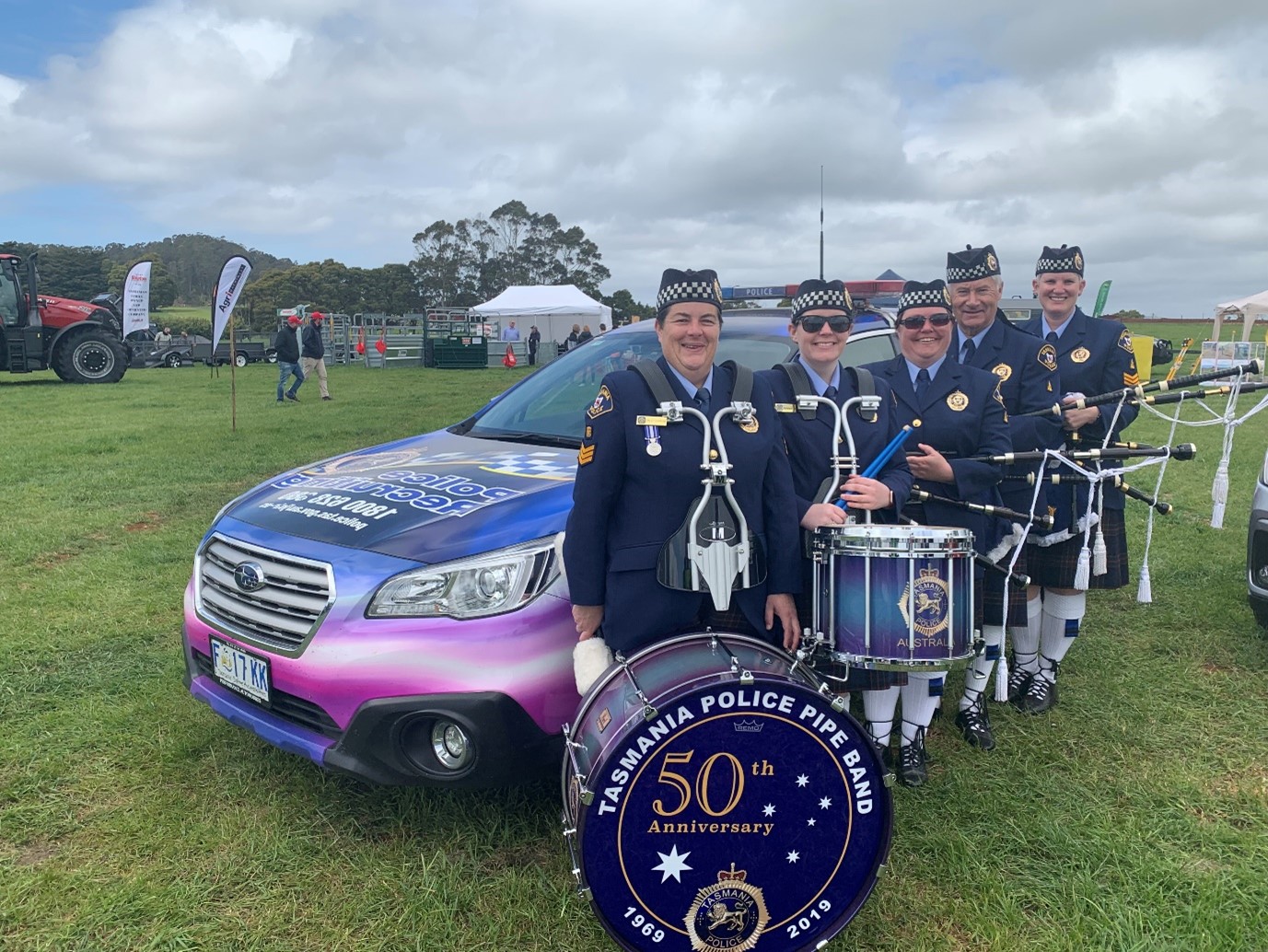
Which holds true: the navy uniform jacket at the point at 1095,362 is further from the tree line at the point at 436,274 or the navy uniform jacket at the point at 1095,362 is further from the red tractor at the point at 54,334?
the tree line at the point at 436,274

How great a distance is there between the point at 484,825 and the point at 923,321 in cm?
226

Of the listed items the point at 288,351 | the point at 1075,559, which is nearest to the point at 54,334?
the point at 288,351

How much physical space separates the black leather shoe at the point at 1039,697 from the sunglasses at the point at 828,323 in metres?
2.09

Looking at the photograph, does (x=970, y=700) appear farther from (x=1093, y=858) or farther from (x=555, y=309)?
(x=555, y=309)

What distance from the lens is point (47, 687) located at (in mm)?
4059

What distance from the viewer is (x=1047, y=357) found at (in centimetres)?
362

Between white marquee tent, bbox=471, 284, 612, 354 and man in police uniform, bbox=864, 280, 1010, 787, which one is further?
white marquee tent, bbox=471, 284, 612, 354

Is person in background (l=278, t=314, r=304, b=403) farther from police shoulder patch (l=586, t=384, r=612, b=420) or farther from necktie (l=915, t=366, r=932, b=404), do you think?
police shoulder patch (l=586, t=384, r=612, b=420)

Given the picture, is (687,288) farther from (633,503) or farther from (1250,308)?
(1250,308)

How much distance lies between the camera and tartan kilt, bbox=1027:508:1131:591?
3873 mm

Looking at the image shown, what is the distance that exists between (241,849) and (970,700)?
2745 mm

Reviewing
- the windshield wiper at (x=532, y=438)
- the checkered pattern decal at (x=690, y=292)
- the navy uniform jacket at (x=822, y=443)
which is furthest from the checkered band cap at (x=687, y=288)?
the windshield wiper at (x=532, y=438)

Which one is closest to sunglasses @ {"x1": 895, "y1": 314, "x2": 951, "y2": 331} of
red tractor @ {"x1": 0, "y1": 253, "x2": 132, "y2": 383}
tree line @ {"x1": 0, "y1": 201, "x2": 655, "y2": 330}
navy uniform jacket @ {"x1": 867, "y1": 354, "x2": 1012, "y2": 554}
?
navy uniform jacket @ {"x1": 867, "y1": 354, "x2": 1012, "y2": 554}

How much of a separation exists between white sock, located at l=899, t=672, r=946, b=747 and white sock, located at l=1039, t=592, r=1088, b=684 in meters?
0.99
